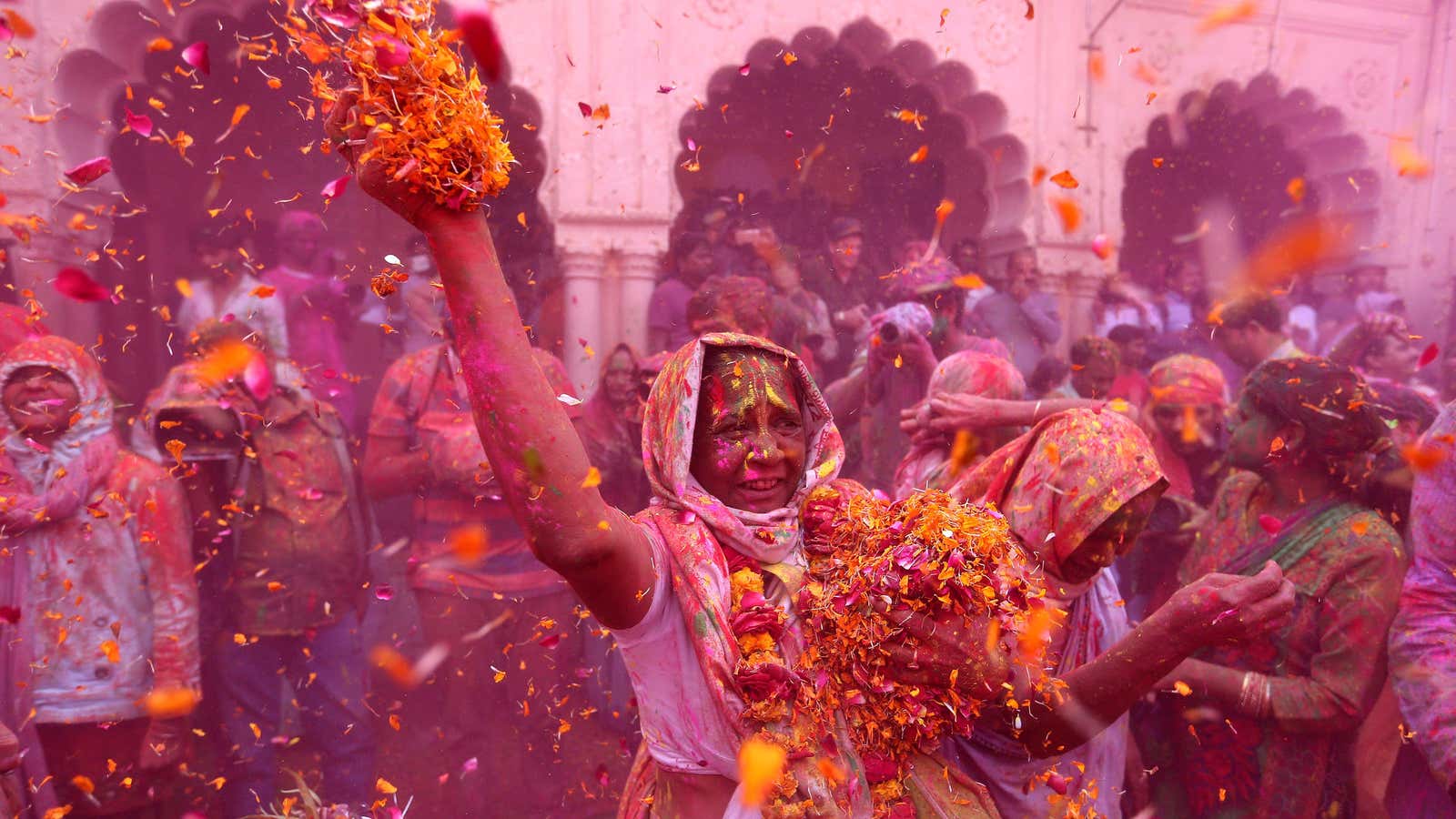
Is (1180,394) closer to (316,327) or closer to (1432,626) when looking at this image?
(1432,626)

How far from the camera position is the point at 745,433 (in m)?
2.24

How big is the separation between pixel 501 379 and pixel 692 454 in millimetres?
703

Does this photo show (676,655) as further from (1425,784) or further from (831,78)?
(831,78)

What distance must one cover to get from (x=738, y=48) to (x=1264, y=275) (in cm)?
502

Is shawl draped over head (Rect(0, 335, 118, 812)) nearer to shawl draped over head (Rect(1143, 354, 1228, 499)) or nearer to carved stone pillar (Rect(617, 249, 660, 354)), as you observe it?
carved stone pillar (Rect(617, 249, 660, 354))

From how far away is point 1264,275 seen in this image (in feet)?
24.3

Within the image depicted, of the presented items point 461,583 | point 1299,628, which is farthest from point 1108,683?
point 461,583

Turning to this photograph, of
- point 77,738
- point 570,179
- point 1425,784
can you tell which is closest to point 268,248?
point 570,179

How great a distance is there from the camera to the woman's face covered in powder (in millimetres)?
2217

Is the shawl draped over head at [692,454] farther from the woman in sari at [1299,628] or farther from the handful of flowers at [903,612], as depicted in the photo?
the woman in sari at [1299,628]

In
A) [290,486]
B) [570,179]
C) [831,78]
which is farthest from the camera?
[831,78]

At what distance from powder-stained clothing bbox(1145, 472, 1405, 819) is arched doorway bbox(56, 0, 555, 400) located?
4.06 m

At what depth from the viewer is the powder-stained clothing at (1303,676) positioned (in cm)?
340

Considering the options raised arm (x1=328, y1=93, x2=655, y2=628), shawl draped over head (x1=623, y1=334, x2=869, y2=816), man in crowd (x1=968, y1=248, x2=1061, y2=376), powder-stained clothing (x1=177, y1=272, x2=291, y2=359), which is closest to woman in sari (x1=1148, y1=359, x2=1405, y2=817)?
shawl draped over head (x1=623, y1=334, x2=869, y2=816)
